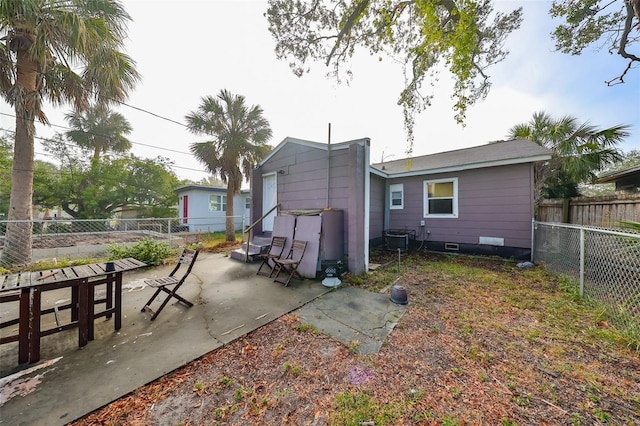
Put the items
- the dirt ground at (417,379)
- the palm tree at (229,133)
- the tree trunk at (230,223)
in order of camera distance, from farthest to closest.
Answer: the tree trunk at (230,223) → the palm tree at (229,133) → the dirt ground at (417,379)

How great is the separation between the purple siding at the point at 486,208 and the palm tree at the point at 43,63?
910 centimetres

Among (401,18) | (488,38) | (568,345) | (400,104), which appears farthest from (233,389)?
(488,38)

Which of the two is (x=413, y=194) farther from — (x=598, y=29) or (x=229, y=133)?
(x=229, y=133)

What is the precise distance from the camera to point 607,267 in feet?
9.53

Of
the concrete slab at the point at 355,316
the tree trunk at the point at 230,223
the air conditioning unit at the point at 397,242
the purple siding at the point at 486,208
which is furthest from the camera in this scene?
the tree trunk at the point at 230,223

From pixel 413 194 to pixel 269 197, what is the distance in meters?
4.98

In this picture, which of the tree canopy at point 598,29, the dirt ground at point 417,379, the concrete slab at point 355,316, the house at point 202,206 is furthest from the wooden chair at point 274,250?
the house at point 202,206

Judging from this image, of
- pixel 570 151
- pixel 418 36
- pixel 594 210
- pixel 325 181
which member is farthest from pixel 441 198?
pixel 418 36

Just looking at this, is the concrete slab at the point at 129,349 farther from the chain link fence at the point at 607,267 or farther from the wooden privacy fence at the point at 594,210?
the wooden privacy fence at the point at 594,210

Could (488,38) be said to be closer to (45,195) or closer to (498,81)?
(498,81)

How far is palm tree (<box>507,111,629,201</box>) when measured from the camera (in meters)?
6.30

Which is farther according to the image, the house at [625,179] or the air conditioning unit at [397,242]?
the air conditioning unit at [397,242]

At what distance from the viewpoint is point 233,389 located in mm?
1773

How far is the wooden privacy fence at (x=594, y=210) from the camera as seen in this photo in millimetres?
4020
